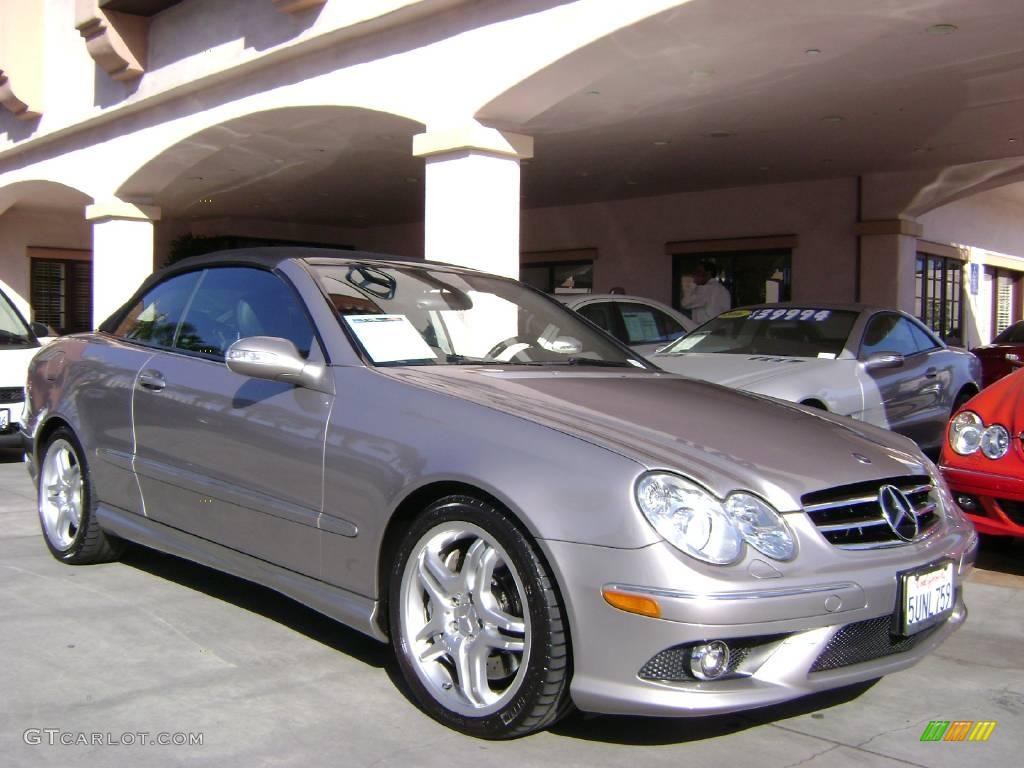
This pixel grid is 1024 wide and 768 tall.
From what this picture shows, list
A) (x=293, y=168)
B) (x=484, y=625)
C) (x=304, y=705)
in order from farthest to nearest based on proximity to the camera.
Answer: (x=293, y=168)
(x=304, y=705)
(x=484, y=625)

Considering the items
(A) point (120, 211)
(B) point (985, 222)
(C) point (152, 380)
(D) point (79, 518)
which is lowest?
(D) point (79, 518)

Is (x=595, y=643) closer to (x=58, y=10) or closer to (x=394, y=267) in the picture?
(x=394, y=267)

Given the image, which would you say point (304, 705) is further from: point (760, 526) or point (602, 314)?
A: point (602, 314)

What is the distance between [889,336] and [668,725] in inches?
217

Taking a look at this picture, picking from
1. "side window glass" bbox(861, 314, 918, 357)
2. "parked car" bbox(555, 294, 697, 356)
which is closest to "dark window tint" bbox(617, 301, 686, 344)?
"parked car" bbox(555, 294, 697, 356)

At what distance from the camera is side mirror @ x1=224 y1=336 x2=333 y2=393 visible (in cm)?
351

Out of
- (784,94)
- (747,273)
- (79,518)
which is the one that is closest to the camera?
(79,518)

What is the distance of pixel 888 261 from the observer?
1330cm

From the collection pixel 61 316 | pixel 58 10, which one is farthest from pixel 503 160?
pixel 61 316

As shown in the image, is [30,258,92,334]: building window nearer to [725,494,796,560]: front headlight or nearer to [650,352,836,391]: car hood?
[650,352,836,391]: car hood

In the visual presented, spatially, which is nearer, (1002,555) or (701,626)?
(701,626)

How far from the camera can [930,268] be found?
15.2m

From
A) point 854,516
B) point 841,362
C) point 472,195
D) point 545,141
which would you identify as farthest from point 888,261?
point 854,516

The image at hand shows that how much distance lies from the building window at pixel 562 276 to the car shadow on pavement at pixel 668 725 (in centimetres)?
1355
